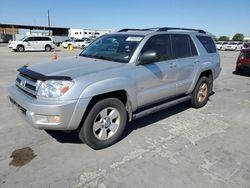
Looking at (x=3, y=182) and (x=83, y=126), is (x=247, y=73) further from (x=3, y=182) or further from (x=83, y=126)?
(x=3, y=182)

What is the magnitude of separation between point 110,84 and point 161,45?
63.9 inches

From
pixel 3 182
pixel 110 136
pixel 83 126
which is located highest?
pixel 83 126

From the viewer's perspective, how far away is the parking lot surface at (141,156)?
2.89 metres

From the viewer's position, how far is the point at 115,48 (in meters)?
4.34

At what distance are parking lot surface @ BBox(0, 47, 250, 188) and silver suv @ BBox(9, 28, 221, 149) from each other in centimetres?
39

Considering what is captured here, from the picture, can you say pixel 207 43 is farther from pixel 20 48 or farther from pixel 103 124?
pixel 20 48

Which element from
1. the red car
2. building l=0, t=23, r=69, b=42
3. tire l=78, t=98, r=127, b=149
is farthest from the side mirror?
building l=0, t=23, r=69, b=42

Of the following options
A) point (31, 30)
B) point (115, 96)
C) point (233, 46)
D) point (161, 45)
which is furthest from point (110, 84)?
point (31, 30)

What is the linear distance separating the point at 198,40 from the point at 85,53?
2697 millimetres

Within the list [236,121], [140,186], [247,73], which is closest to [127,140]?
[140,186]

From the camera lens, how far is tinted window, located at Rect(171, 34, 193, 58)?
4.79 metres

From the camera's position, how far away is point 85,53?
482 centimetres

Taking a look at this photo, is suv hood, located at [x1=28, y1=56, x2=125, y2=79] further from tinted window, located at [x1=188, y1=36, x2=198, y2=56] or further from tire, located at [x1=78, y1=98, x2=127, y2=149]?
tinted window, located at [x1=188, y1=36, x2=198, y2=56]

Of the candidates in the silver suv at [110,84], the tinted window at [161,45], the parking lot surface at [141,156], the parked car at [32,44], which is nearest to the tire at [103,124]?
the silver suv at [110,84]
